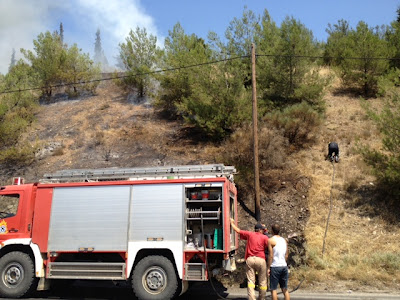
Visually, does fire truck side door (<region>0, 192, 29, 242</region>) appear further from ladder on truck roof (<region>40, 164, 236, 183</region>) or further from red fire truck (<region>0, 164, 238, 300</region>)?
ladder on truck roof (<region>40, 164, 236, 183</region>)

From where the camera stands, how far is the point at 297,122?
18438 millimetres

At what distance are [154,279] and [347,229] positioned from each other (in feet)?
25.7

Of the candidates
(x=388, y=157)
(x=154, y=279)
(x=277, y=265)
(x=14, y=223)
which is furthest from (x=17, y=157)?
(x=388, y=157)

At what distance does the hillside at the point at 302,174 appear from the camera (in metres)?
10.6

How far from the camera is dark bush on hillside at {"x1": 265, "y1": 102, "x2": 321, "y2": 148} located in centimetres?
1841

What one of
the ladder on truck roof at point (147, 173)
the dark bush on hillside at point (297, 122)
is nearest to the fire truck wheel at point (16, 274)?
the ladder on truck roof at point (147, 173)

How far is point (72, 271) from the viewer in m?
8.50

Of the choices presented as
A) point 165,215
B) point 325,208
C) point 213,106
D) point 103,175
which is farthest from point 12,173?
point 325,208

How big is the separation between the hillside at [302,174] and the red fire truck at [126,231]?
283 cm

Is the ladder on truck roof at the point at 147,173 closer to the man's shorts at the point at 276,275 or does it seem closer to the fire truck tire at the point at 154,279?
the fire truck tire at the point at 154,279

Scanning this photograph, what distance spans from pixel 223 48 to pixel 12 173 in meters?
14.4

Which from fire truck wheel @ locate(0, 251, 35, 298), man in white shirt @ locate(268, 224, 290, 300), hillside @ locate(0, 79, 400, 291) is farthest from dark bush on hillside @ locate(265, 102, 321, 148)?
fire truck wheel @ locate(0, 251, 35, 298)

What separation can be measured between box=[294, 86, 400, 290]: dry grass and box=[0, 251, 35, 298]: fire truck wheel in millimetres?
7148

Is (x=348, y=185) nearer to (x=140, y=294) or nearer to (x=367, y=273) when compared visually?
(x=367, y=273)
